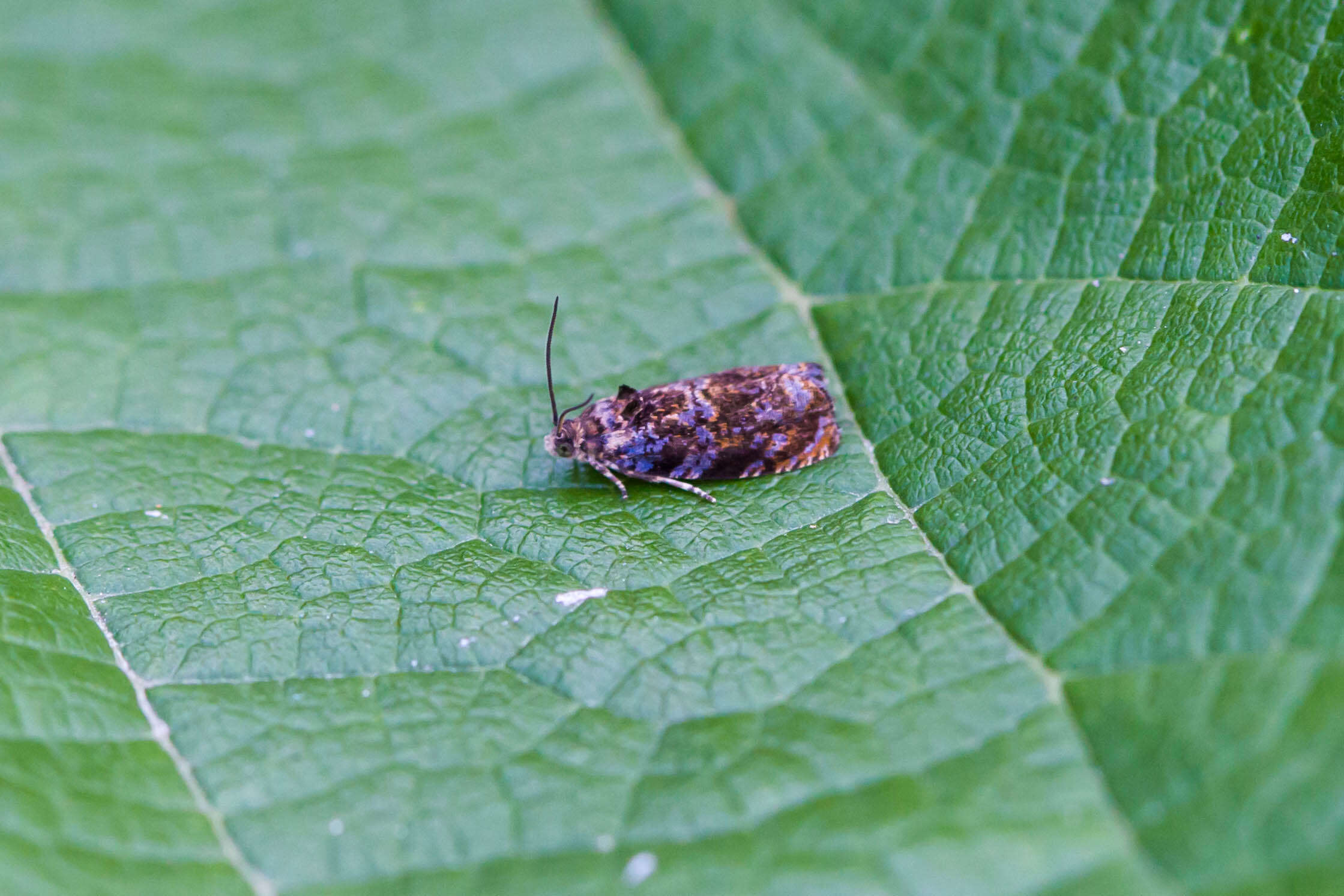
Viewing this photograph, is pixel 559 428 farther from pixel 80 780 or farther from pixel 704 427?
pixel 80 780

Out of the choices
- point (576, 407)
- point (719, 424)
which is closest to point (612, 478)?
point (576, 407)

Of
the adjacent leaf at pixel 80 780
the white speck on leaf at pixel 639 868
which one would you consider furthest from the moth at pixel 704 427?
the adjacent leaf at pixel 80 780

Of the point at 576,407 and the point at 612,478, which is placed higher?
the point at 576,407

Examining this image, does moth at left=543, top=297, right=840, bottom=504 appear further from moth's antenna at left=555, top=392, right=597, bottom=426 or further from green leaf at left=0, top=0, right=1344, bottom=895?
green leaf at left=0, top=0, right=1344, bottom=895

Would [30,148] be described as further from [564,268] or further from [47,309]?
[564,268]

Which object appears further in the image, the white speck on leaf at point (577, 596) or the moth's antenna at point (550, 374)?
the moth's antenna at point (550, 374)

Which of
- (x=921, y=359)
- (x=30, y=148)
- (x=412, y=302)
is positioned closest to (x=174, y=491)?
(x=412, y=302)

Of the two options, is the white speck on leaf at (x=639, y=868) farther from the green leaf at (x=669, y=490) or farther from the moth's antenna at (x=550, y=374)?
the moth's antenna at (x=550, y=374)
